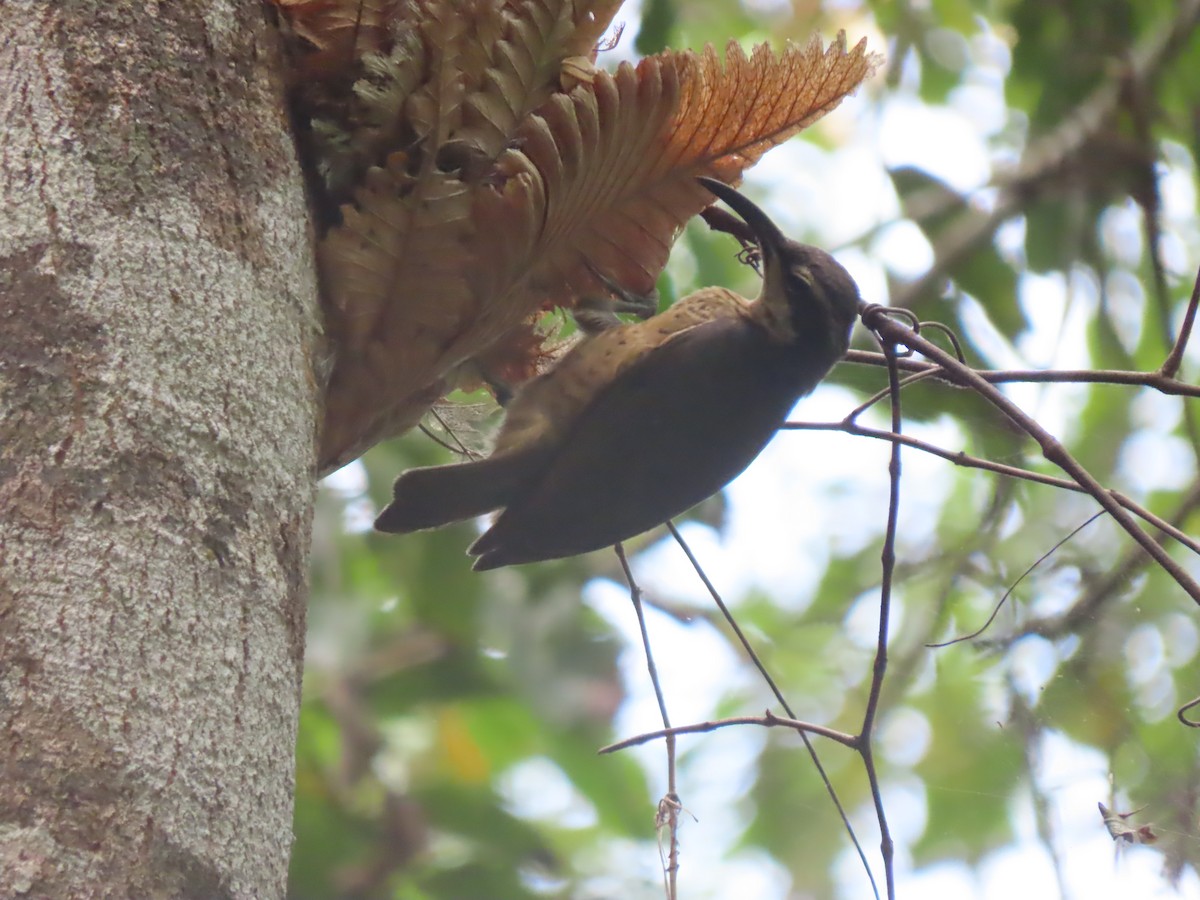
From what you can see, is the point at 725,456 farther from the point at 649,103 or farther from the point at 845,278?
the point at 649,103

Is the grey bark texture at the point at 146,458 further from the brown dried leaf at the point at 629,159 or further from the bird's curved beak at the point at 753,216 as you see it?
the bird's curved beak at the point at 753,216

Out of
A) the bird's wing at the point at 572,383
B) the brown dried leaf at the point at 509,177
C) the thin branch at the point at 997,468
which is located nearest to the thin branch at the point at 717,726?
the thin branch at the point at 997,468

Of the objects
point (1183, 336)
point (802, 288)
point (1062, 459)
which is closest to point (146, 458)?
point (1062, 459)

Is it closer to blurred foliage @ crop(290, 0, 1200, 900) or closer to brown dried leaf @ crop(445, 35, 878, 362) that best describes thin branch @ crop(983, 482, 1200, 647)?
blurred foliage @ crop(290, 0, 1200, 900)

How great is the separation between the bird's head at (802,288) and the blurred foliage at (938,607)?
0.77ft

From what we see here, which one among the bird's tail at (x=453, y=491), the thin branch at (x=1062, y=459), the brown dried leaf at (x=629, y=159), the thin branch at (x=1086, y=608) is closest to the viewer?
the thin branch at (x=1062, y=459)

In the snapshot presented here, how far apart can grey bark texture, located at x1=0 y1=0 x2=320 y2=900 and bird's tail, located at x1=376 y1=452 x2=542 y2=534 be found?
97cm

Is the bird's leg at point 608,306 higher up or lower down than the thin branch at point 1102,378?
lower down

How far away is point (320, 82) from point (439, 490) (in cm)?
102

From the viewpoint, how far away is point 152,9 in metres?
1.53

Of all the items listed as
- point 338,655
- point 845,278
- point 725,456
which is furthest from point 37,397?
point 338,655

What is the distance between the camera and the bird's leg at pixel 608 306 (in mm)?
2320

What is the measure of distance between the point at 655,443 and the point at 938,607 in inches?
35.3

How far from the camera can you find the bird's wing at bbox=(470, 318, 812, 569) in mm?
2645
